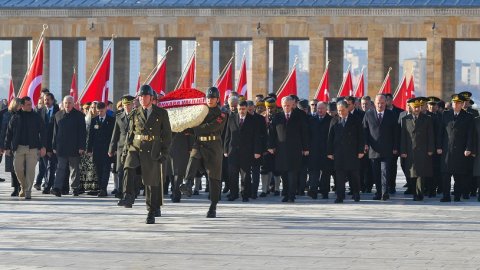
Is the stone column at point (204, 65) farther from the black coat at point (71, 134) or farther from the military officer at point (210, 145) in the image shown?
the military officer at point (210, 145)

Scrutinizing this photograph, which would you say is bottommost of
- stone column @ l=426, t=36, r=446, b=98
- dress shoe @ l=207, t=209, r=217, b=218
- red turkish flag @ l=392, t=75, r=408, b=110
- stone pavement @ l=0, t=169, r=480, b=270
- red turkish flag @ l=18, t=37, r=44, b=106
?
stone pavement @ l=0, t=169, r=480, b=270

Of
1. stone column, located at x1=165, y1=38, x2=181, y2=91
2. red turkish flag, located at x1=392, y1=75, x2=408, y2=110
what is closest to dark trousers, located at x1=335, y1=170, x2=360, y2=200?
red turkish flag, located at x1=392, y1=75, x2=408, y2=110

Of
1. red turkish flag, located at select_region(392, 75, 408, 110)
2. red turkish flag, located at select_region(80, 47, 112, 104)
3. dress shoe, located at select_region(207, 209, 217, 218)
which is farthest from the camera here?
red turkish flag, located at select_region(392, 75, 408, 110)

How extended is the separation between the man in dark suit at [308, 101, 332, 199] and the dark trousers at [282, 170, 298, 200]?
815 millimetres

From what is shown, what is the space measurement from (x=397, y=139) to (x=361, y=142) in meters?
1.01

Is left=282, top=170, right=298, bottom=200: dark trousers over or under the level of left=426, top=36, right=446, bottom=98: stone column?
under

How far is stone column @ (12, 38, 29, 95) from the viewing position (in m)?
61.5

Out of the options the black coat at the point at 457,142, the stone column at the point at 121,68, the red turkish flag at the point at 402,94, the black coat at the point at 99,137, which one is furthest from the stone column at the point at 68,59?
the black coat at the point at 457,142

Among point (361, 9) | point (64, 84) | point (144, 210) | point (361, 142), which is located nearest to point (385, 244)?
point (144, 210)

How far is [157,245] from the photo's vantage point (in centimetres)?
1605

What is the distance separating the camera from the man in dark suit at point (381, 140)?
24297mm

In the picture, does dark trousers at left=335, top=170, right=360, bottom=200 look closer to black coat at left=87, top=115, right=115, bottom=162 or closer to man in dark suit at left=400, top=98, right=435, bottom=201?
man in dark suit at left=400, top=98, right=435, bottom=201

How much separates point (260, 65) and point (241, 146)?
33.0 m

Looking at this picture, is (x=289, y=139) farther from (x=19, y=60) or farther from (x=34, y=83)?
(x=19, y=60)
